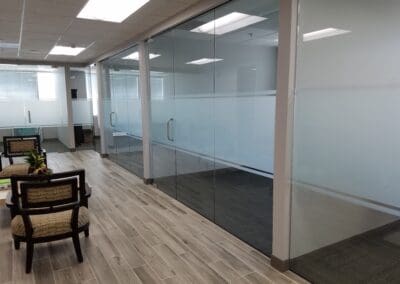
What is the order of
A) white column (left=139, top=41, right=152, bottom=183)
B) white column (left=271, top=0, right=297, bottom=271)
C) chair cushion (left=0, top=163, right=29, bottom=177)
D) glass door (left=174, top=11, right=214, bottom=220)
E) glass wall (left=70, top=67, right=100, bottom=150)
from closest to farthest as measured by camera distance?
1. white column (left=271, top=0, right=297, bottom=271)
2. glass door (left=174, top=11, right=214, bottom=220)
3. chair cushion (left=0, top=163, right=29, bottom=177)
4. white column (left=139, top=41, right=152, bottom=183)
5. glass wall (left=70, top=67, right=100, bottom=150)

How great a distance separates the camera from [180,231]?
3.36 metres

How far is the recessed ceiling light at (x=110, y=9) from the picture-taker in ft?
10.8

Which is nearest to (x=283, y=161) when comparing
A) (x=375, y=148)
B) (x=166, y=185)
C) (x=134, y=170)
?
(x=375, y=148)

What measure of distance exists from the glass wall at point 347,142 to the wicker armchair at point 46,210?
190 cm

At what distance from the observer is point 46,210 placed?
2.51m

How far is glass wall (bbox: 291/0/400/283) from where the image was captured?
73.2 inches

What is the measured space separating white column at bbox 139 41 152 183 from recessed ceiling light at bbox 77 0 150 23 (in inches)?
37.3

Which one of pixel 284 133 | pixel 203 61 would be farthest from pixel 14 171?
pixel 284 133

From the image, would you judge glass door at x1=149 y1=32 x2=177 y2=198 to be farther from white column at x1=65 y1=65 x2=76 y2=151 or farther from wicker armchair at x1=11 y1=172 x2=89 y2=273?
white column at x1=65 y1=65 x2=76 y2=151

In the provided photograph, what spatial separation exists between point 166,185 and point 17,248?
2.22 meters

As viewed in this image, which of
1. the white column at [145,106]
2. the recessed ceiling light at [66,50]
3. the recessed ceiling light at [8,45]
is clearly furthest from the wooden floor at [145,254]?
the recessed ceiling light at [66,50]

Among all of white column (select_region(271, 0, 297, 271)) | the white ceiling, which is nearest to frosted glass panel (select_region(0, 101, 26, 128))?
the white ceiling

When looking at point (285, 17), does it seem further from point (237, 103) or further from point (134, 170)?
point (134, 170)

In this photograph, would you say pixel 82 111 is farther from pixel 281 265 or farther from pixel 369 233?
pixel 369 233
